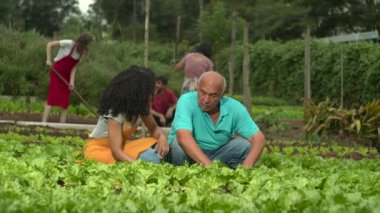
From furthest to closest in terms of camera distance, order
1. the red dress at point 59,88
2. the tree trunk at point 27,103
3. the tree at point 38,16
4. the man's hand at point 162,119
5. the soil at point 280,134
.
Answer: the tree at point 38,16, the tree trunk at point 27,103, the man's hand at point 162,119, the red dress at point 59,88, the soil at point 280,134

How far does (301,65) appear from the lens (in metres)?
30.0

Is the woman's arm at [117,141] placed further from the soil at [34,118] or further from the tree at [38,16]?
the tree at [38,16]

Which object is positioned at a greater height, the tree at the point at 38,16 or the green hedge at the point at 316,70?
the tree at the point at 38,16

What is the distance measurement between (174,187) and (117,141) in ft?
5.27

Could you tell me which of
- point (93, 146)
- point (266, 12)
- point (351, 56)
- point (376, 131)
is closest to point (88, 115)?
point (376, 131)

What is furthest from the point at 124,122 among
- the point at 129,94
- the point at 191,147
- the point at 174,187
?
the point at 174,187

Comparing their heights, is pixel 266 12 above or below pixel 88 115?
above

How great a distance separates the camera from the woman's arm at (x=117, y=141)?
7.79 metres

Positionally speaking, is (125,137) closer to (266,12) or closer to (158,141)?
(158,141)

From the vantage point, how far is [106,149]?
820 cm

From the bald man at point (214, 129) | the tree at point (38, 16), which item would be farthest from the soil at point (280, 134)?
the tree at point (38, 16)

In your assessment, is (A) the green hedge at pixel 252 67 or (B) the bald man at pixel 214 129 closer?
(B) the bald man at pixel 214 129

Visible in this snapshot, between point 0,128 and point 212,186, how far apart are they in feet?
26.1

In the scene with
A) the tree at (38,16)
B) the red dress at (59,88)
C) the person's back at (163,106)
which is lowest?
the person's back at (163,106)
